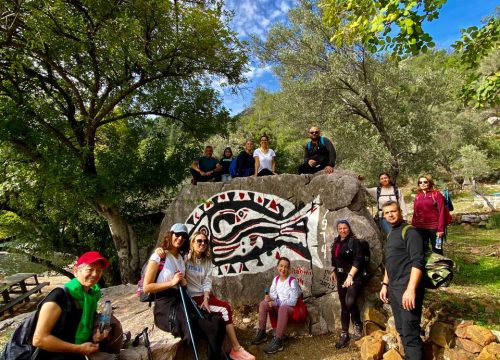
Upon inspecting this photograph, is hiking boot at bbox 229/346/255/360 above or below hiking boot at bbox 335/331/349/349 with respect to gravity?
above

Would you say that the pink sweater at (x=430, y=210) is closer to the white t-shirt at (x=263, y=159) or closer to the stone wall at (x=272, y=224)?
the stone wall at (x=272, y=224)

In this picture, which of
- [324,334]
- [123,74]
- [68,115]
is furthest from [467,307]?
[68,115]

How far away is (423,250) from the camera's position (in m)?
3.23

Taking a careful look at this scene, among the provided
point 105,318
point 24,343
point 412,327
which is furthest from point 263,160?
point 24,343

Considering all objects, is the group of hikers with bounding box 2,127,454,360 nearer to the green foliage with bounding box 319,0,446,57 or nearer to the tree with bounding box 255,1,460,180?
the green foliage with bounding box 319,0,446,57

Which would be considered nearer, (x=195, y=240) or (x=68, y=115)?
(x=195, y=240)

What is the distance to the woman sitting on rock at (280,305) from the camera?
187 inches

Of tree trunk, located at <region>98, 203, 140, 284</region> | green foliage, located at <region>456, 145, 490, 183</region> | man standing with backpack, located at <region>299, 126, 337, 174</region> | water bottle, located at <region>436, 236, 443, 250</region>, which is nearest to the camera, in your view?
water bottle, located at <region>436, 236, 443, 250</region>

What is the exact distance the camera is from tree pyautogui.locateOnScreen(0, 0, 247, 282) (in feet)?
21.5

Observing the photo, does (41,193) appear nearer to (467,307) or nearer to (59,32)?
(59,32)

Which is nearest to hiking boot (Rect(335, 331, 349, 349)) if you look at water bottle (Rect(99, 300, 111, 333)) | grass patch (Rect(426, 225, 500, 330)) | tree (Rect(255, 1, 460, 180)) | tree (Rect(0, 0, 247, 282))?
grass patch (Rect(426, 225, 500, 330))

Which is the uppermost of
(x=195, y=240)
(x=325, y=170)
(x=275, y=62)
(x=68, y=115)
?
(x=275, y=62)

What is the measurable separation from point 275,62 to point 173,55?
6.59 m

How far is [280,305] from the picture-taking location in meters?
4.85
